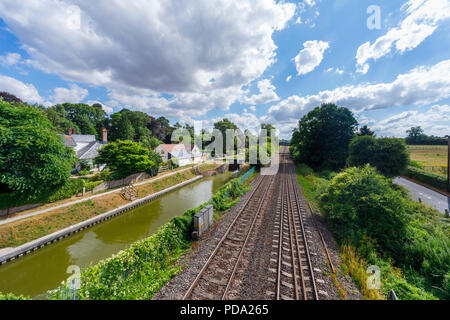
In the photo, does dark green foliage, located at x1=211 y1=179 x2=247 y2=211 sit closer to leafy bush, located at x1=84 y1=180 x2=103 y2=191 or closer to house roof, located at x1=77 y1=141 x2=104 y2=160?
leafy bush, located at x1=84 y1=180 x2=103 y2=191

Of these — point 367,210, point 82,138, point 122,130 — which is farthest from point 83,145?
point 367,210

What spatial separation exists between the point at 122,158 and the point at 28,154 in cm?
865

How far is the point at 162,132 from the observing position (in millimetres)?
74188

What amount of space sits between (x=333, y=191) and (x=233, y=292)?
926cm

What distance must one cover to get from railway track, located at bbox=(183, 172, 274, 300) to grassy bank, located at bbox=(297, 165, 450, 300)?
4485mm

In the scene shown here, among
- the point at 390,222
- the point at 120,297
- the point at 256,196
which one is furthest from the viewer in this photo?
the point at 256,196

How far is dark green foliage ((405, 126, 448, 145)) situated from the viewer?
63838 mm

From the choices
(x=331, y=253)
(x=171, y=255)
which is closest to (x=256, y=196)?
(x=331, y=253)

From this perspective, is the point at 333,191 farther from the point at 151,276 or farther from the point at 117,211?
the point at 117,211

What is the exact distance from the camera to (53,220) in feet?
39.9

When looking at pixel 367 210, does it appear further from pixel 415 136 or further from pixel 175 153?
pixel 415 136

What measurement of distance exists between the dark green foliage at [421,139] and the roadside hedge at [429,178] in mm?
62849

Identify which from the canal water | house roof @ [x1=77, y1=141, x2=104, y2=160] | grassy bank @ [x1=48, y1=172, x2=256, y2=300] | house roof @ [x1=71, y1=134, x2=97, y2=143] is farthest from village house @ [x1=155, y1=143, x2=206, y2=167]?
grassy bank @ [x1=48, y1=172, x2=256, y2=300]
